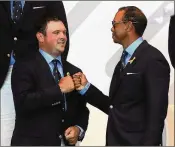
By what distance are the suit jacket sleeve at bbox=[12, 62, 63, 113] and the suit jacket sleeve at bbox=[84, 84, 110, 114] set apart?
9.4 inches

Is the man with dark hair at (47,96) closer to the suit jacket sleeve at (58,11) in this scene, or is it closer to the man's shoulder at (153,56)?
the suit jacket sleeve at (58,11)

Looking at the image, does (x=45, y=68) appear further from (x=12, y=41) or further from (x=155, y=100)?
(x=155, y=100)

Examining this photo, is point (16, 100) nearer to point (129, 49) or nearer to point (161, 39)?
point (129, 49)

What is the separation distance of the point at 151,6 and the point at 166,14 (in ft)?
0.53

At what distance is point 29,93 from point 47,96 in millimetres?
99

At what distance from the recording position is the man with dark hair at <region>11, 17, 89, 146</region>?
2.25 metres

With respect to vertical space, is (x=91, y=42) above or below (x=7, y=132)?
above

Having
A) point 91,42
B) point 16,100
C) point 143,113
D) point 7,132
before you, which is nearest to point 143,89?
point 143,113

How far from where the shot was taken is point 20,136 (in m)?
2.32

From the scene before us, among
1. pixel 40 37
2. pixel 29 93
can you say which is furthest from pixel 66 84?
pixel 40 37

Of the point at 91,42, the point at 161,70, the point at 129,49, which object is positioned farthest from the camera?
the point at 91,42

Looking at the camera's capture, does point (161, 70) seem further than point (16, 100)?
No

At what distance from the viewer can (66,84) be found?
2281 mm

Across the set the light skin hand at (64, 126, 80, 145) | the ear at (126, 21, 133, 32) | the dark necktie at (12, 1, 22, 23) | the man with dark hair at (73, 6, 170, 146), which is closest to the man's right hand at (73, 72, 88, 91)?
the man with dark hair at (73, 6, 170, 146)
